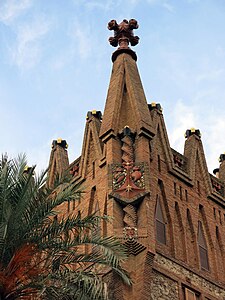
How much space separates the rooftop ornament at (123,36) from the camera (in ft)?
97.1

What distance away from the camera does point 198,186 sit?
1133 inches

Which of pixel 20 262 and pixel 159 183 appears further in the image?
pixel 159 183

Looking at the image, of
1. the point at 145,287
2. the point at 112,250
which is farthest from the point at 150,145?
the point at 112,250

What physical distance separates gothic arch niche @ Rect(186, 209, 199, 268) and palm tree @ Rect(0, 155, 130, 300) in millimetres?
6600

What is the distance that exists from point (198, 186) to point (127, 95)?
433 cm

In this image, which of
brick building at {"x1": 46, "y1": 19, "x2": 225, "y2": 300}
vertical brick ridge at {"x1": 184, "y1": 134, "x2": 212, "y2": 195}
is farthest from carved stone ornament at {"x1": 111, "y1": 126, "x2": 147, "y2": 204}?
vertical brick ridge at {"x1": 184, "y1": 134, "x2": 212, "y2": 195}

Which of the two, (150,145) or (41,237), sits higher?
(150,145)

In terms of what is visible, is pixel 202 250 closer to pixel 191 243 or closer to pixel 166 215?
pixel 191 243

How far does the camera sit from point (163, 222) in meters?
26.1

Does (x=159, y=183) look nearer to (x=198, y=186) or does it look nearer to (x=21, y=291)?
(x=198, y=186)

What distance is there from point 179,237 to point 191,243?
25.4 inches

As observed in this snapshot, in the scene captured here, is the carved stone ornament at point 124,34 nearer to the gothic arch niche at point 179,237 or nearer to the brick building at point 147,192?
the brick building at point 147,192

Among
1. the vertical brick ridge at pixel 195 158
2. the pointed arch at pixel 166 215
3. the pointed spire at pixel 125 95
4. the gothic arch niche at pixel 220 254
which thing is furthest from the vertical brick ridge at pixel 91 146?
the gothic arch niche at pixel 220 254

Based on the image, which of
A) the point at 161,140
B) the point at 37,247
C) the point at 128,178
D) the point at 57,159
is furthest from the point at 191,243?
the point at 37,247
